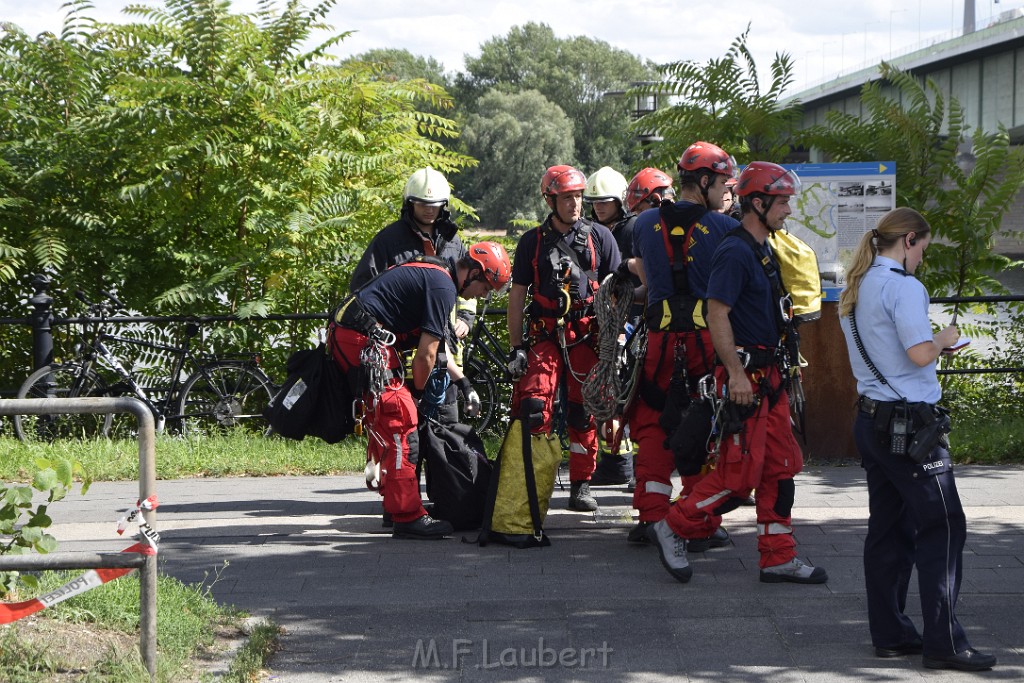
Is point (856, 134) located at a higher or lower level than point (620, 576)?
higher

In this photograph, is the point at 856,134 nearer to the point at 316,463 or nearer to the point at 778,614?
the point at 316,463

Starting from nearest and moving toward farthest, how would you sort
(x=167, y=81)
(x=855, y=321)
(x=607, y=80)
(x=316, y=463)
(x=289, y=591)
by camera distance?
(x=855, y=321) → (x=289, y=591) → (x=316, y=463) → (x=167, y=81) → (x=607, y=80)

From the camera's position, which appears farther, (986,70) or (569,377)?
(986,70)

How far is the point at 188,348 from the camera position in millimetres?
10414

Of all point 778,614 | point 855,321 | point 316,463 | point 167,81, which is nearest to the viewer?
point 855,321

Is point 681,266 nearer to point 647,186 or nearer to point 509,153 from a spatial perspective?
point 647,186

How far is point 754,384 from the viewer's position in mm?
5703

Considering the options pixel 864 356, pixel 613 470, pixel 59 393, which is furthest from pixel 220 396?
pixel 864 356

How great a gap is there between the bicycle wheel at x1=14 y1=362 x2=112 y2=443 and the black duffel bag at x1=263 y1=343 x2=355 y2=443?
12.9ft

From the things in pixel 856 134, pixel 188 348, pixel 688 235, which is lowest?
pixel 188 348

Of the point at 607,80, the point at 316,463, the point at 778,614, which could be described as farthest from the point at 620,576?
the point at 607,80

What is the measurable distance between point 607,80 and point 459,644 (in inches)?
4462

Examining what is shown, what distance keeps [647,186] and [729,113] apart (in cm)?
281

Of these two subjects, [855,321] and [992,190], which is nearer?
[855,321]
